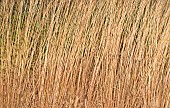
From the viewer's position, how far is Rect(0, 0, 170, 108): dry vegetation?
2684mm

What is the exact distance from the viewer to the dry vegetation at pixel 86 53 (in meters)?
2.68

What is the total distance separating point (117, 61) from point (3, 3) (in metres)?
0.91

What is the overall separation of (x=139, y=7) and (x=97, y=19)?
290 mm

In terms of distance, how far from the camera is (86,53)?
273cm

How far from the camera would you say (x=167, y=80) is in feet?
8.75

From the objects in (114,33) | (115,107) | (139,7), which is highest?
(139,7)

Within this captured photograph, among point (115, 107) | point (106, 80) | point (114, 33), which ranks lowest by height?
point (115, 107)

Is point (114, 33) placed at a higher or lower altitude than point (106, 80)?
higher

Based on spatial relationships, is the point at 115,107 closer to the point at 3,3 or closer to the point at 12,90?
the point at 12,90

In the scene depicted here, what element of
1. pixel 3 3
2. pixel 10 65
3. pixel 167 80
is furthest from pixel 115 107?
pixel 3 3

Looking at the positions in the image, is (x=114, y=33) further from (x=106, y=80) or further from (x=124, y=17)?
(x=106, y=80)

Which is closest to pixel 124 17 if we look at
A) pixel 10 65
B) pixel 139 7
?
pixel 139 7

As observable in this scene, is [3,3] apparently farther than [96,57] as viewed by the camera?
Yes

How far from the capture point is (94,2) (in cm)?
277
